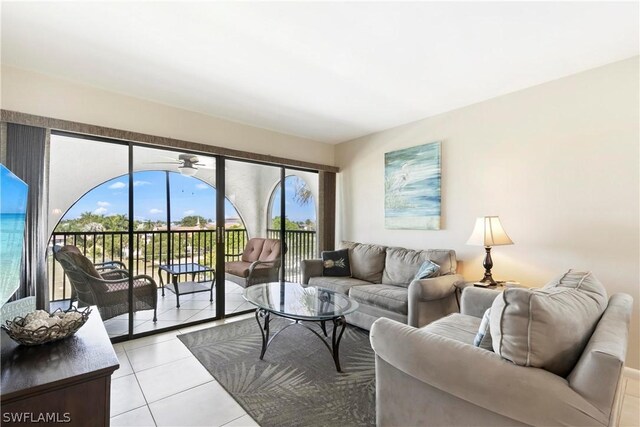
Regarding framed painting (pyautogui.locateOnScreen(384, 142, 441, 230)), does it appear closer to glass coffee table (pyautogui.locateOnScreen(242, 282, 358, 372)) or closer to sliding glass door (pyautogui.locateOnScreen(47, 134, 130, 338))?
glass coffee table (pyautogui.locateOnScreen(242, 282, 358, 372))

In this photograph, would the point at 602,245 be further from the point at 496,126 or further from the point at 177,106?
the point at 177,106

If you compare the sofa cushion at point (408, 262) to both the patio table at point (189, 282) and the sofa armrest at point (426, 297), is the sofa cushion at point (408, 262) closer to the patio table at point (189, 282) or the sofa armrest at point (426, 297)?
the sofa armrest at point (426, 297)

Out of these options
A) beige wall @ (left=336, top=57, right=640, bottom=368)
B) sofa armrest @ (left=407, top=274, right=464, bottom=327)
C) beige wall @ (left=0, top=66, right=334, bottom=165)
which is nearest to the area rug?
sofa armrest @ (left=407, top=274, right=464, bottom=327)

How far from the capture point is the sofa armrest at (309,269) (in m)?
3.69

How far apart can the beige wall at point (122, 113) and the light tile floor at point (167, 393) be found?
215 cm

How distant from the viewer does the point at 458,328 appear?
A: 76.8 inches

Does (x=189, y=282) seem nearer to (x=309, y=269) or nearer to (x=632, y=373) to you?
(x=309, y=269)

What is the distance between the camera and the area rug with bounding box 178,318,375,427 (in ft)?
5.90

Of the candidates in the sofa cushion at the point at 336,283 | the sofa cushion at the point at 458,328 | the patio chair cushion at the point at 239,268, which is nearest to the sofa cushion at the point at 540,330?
the sofa cushion at the point at 458,328

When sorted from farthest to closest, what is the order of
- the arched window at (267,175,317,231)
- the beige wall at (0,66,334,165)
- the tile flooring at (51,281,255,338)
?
the arched window at (267,175,317,231) → the tile flooring at (51,281,255,338) → the beige wall at (0,66,334,165)

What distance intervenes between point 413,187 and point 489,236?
1184 mm

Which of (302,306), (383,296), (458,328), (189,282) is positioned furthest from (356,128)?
(189,282)

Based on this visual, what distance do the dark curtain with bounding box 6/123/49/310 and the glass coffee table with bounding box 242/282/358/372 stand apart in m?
1.64

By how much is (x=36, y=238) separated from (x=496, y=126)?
14.0 feet
